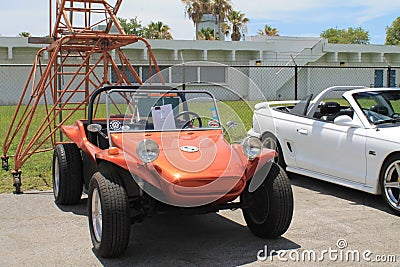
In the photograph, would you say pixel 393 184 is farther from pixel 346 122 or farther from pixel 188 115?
pixel 188 115

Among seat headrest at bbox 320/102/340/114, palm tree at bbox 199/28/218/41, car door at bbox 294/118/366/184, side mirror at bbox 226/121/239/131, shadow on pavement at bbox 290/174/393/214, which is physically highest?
palm tree at bbox 199/28/218/41

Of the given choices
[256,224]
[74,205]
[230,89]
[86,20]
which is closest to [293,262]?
[256,224]

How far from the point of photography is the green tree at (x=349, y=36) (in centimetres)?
7575

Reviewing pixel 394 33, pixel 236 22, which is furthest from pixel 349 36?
pixel 236 22

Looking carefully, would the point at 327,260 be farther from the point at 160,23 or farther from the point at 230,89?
the point at 160,23

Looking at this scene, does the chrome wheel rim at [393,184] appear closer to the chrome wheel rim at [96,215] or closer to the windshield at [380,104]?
the windshield at [380,104]

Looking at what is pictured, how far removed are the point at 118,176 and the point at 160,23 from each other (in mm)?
48592

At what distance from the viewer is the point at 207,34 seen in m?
45.6

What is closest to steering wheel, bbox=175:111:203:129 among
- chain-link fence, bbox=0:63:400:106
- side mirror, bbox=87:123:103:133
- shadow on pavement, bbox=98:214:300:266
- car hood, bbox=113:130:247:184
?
car hood, bbox=113:130:247:184

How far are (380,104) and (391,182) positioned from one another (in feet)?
5.01

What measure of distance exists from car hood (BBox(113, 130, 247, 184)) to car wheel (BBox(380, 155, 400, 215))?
2.15 metres

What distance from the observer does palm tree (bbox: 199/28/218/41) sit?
148 feet

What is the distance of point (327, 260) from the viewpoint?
188 inches

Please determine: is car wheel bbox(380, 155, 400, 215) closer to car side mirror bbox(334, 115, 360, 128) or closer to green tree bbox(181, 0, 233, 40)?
car side mirror bbox(334, 115, 360, 128)
